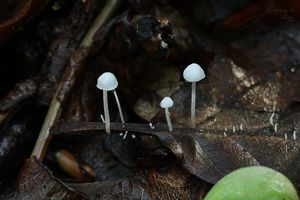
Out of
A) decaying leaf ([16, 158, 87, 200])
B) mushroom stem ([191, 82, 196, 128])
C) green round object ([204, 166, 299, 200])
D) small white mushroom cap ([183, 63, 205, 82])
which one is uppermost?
small white mushroom cap ([183, 63, 205, 82])

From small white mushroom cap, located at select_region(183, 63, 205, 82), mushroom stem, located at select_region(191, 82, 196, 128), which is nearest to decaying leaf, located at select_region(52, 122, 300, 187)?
mushroom stem, located at select_region(191, 82, 196, 128)

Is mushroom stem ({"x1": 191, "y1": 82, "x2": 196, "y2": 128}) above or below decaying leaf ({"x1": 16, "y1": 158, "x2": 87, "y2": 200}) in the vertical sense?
above

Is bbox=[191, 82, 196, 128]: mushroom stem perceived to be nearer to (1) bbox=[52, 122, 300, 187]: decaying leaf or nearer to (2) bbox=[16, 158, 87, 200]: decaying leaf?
(1) bbox=[52, 122, 300, 187]: decaying leaf

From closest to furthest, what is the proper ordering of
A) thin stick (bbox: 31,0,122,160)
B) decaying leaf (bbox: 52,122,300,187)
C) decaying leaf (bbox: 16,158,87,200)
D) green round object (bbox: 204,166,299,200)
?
green round object (bbox: 204,166,299,200) < decaying leaf (bbox: 52,122,300,187) < decaying leaf (bbox: 16,158,87,200) < thin stick (bbox: 31,0,122,160)

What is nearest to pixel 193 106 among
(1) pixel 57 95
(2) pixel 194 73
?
(2) pixel 194 73

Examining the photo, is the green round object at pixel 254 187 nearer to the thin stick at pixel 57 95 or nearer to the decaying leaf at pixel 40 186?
the decaying leaf at pixel 40 186

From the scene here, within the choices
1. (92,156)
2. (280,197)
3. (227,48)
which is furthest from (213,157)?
(227,48)

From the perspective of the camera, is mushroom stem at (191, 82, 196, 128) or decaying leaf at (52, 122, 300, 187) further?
mushroom stem at (191, 82, 196, 128)

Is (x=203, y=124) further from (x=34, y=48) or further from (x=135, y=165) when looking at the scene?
(x=34, y=48)

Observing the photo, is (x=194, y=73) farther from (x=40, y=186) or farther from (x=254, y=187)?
(x=40, y=186)
